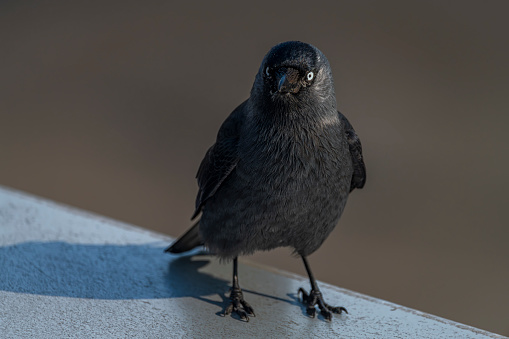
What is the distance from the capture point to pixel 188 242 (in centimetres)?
387

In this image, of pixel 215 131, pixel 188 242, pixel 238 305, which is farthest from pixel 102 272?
pixel 215 131

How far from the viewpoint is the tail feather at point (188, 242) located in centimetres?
382

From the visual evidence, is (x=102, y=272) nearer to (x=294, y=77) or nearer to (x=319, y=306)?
(x=319, y=306)

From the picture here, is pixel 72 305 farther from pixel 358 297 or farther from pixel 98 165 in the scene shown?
pixel 98 165

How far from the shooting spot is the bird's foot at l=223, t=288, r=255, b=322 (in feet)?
10.8

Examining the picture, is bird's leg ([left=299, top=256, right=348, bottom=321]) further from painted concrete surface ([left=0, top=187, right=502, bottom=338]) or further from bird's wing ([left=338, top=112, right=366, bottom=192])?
bird's wing ([left=338, top=112, right=366, bottom=192])

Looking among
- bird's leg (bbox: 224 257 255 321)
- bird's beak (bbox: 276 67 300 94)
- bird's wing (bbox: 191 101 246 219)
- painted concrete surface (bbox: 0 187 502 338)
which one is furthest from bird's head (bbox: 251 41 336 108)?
painted concrete surface (bbox: 0 187 502 338)

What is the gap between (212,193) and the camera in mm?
3359

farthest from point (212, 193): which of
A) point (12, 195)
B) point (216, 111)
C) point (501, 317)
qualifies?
point (216, 111)

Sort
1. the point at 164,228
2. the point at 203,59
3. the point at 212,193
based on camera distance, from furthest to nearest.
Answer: the point at 203,59
the point at 164,228
the point at 212,193

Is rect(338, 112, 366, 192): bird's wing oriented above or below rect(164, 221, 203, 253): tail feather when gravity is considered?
above

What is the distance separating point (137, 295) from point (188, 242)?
58 cm

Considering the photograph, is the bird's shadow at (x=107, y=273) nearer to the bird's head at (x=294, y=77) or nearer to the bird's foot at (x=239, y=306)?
the bird's foot at (x=239, y=306)

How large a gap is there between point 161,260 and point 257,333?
1000 millimetres
